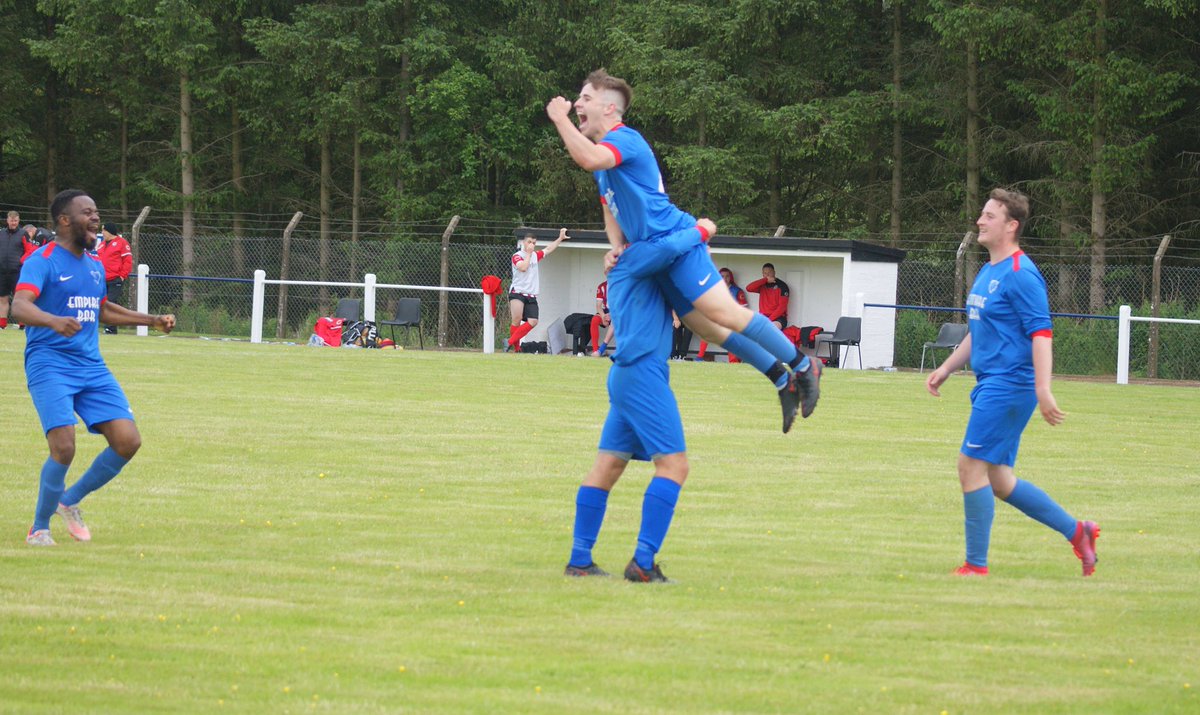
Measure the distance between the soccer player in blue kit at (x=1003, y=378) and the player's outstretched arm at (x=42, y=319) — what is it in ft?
14.1

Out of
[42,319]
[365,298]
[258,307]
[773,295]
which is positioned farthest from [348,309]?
[42,319]

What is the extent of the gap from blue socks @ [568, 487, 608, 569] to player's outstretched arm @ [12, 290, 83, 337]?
257 centimetres

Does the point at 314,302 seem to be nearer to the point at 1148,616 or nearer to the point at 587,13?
the point at 587,13

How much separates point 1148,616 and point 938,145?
32.2m

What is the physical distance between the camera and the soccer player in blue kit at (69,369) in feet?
25.3

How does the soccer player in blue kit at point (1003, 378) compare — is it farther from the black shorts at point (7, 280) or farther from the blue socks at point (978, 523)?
the black shorts at point (7, 280)

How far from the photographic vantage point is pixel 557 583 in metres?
6.91

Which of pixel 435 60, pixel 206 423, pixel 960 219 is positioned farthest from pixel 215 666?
pixel 435 60

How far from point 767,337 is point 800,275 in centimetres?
2183

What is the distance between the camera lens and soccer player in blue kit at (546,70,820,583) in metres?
6.84

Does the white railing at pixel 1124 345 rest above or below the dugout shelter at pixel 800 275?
below

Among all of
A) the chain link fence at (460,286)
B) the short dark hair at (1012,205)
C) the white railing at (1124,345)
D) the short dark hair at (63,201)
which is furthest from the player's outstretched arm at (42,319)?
the chain link fence at (460,286)

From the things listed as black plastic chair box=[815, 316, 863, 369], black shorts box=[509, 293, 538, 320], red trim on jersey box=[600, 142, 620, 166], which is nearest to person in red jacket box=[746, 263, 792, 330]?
black plastic chair box=[815, 316, 863, 369]

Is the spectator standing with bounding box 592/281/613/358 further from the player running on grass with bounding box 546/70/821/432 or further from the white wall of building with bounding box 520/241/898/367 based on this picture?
the player running on grass with bounding box 546/70/821/432
